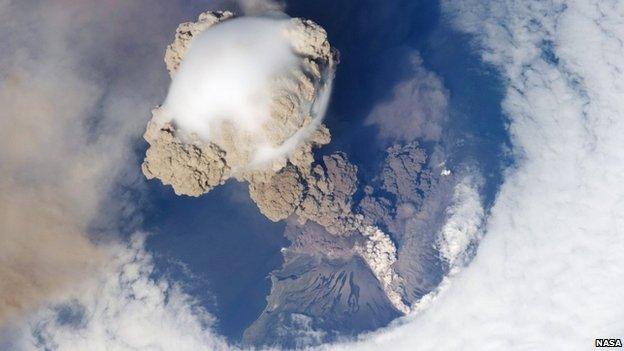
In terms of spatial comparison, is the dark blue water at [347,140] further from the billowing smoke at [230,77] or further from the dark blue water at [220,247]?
the billowing smoke at [230,77]

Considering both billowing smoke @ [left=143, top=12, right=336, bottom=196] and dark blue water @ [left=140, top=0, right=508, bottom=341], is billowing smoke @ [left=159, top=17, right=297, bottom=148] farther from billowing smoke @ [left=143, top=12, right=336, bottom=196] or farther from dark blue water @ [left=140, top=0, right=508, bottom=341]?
dark blue water @ [left=140, top=0, right=508, bottom=341]

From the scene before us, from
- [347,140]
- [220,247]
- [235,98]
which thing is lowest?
[220,247]

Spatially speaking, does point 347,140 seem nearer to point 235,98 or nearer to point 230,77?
point 235,98

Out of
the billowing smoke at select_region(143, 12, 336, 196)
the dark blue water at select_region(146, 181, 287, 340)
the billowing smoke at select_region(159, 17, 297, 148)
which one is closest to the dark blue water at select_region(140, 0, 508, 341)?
the dark blue water at select_region(146, 181, 287, 340)

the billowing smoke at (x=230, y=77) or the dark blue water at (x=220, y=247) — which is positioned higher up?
the billowing smoke at (x=230, y=77)

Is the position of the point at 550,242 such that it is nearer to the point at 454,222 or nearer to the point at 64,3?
the point at 454,222

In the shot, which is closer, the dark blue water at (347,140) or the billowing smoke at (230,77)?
the billowing smoke at (230,77)

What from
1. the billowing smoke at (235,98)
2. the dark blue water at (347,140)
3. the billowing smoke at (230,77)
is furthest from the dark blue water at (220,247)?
the billowing smoke at (230,77)

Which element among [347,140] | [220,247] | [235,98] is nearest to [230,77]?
[235,98]

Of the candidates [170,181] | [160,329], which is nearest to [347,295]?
[160,329]
